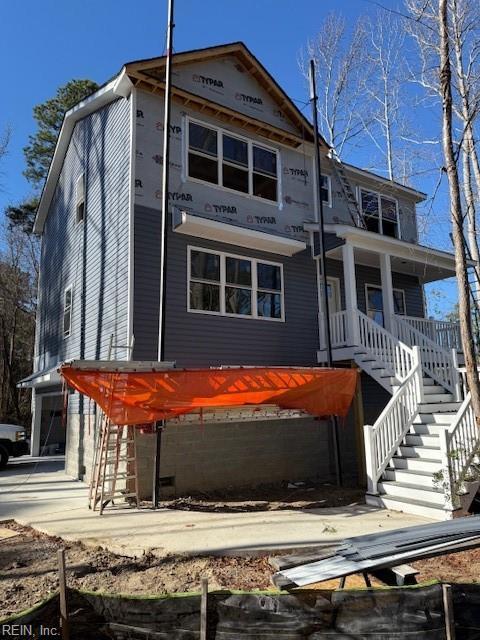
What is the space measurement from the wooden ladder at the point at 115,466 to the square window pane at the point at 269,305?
453cm

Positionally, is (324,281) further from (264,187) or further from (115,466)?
(115,466)

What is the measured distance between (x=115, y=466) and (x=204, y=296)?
4372mm

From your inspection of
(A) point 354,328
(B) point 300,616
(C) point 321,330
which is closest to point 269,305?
(C) point 321,330

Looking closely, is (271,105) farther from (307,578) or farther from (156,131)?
(307,578)

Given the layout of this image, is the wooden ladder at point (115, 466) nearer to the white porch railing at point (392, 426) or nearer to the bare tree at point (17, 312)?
the white porch railing at point (392, 426)

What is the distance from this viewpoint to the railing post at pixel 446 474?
7.33 meters

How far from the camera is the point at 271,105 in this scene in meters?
13.6

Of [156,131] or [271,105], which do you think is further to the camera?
[271,105]

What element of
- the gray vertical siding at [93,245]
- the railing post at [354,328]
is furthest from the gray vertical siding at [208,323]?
the railing post at [354,328]

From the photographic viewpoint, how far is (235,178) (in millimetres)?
12289

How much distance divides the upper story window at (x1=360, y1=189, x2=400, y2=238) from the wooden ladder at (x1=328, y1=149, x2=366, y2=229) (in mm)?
592

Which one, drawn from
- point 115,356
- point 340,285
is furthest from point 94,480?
point 340,285

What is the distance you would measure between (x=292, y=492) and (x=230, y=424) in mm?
1897

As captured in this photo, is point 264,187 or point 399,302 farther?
point 399,302
